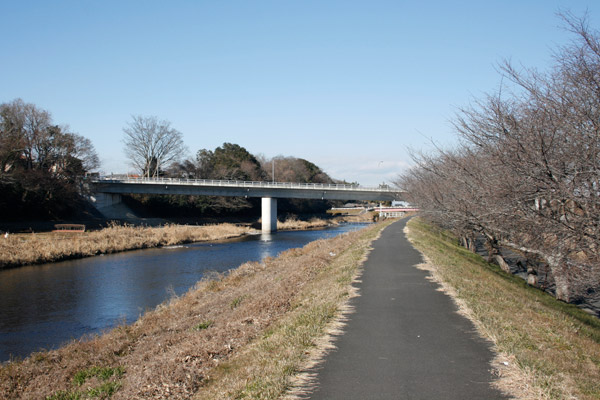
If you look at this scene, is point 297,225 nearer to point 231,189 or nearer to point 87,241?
point 231,189

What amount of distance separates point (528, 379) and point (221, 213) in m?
73.8

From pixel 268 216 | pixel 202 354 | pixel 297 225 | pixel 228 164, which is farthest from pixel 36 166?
pixel 202 354

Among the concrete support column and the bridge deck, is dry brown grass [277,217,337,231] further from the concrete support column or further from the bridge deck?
the bridge deck

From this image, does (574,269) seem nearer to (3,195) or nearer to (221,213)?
(3,195)

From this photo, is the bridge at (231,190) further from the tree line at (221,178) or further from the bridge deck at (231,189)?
the tree line at (221,178)

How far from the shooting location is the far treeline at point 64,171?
5016cm

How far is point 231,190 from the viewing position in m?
67.0

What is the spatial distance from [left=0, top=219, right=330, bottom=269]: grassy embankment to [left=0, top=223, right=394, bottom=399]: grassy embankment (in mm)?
21394

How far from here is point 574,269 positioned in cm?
1257

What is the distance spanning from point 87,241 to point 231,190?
30227 mm

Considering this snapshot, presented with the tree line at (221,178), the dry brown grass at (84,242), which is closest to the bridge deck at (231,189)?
the tree line at (221,178)

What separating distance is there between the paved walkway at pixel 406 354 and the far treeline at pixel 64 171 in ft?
154

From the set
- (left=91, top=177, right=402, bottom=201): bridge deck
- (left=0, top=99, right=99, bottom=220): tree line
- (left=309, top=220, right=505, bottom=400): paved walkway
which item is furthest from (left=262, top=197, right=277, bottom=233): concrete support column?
(left=309, top=220, right=505, bottom=400): paved walkway

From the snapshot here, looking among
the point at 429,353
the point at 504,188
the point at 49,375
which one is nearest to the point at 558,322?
the point at 504,188
